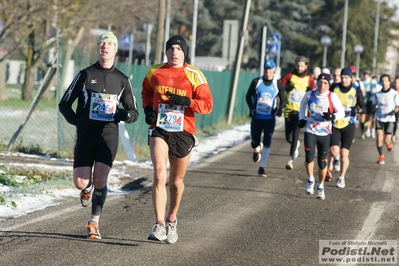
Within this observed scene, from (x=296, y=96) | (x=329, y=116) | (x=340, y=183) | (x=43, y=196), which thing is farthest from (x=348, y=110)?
Answer: (x=43, y=196)

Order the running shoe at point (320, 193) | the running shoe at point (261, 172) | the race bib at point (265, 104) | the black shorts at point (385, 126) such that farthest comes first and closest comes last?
the black shorts at point (385, 126) → the running shoe at point (261, 172) → the race bib at point (265, 104) → the running shoe at point (320, 193)

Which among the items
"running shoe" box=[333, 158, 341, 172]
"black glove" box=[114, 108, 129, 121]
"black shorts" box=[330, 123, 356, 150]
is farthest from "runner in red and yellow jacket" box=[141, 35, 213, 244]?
"running shoe" box=[333, 158, 341, 172]

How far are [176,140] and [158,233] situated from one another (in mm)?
921

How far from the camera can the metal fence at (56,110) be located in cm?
1595

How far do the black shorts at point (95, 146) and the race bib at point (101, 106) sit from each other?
117 millimetres

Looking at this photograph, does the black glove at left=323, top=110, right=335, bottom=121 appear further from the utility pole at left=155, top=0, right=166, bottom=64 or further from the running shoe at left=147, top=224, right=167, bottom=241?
the utility pole at left=155, top=0, right=166, bottom=64

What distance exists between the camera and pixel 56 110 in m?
18.9

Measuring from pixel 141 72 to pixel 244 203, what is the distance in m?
7.42

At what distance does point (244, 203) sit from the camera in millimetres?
11477

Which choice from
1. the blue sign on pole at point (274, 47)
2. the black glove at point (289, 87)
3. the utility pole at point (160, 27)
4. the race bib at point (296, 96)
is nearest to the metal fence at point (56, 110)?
the utility pole at point (160, 27)

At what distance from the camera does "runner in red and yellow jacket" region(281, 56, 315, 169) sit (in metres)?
16.0

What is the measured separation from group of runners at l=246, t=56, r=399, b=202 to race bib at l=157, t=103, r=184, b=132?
4.33 metres

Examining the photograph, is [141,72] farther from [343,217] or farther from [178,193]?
[178,193]

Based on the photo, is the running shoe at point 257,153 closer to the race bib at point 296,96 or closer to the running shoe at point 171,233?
the race bib at point 296,96
